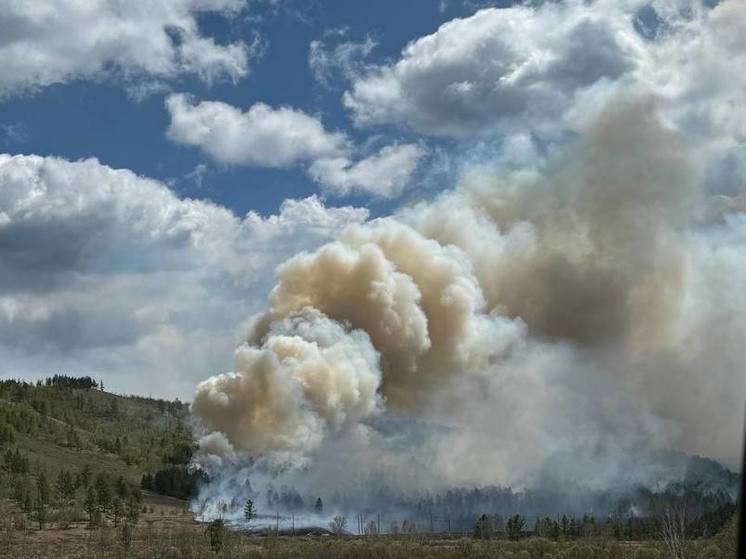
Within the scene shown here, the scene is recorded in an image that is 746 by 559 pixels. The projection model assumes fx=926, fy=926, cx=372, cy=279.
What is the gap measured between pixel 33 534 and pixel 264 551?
58.8 m

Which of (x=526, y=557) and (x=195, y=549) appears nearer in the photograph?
(x=526, y=557)

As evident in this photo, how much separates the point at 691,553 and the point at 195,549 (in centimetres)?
8138

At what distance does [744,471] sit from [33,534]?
7821 inches

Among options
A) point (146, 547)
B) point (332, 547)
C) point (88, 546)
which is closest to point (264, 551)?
point (332, 547)

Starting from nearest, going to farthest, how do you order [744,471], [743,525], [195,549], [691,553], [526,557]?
[743,525]
[744,471]
[691,553]
[526,557]
[195,549]

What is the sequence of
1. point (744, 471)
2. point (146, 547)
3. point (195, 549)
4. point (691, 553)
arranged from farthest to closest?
point (146, 547), point (195, 549), point (691, 553), point (744, 471)

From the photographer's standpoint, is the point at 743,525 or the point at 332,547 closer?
the point at 743,525

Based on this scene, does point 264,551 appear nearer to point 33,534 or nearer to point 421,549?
point 421,549

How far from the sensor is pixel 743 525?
1822 centimetres

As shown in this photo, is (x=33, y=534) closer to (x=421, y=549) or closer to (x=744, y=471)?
(x=421, y=549)

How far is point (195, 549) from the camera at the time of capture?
16012cm

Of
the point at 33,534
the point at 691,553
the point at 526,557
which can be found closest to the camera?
the point at 691,553

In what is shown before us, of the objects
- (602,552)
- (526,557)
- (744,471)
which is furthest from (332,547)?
(744,471)

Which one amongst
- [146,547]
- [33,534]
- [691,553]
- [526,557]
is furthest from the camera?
[33,534]
